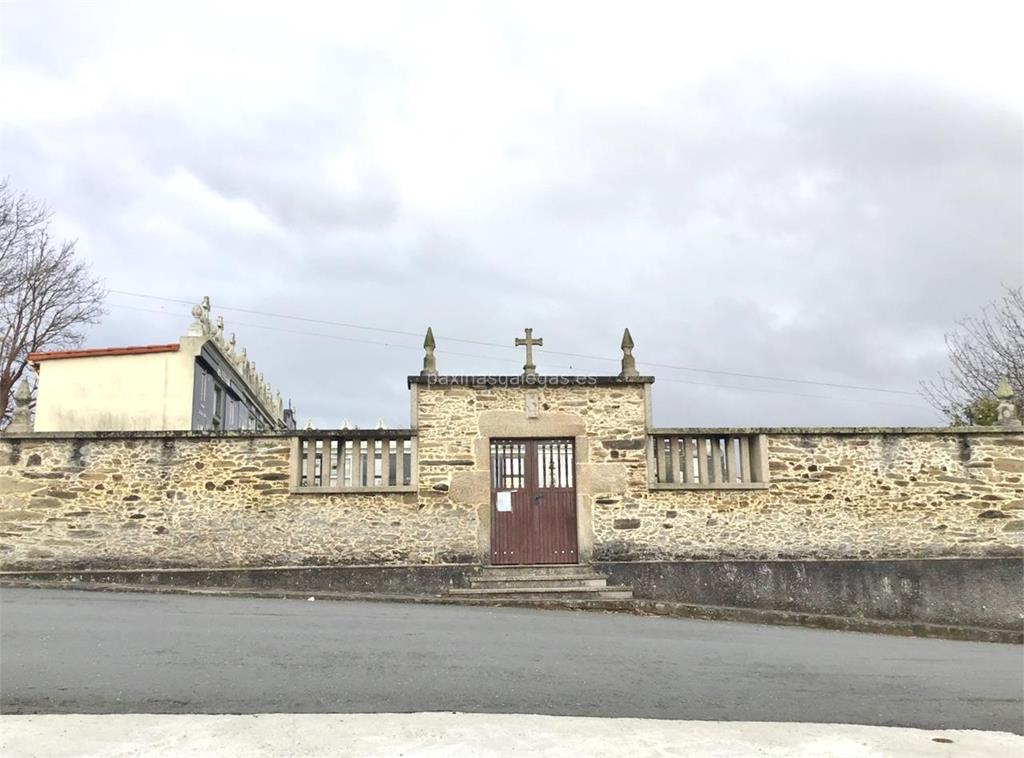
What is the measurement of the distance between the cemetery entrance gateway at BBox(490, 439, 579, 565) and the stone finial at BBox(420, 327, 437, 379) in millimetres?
1425

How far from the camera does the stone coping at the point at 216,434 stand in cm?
→ 1272

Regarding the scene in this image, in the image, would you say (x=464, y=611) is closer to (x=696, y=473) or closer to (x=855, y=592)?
(x=696, y=473)

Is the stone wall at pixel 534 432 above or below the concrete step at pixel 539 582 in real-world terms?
above

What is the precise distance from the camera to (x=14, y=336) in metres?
26.0

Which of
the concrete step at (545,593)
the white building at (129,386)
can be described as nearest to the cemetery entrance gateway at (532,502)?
the concrete step at (545,593)

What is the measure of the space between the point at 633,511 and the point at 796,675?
6.06m

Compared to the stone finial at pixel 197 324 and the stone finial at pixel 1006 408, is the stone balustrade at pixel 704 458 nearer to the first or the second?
the stone finial at pixel 1006 408

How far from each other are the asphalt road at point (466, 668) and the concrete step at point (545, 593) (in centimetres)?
207

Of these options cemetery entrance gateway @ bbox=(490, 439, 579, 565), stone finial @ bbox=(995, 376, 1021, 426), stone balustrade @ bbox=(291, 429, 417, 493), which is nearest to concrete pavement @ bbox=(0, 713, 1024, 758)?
cemetery entrance gateway @ bbox=(490, 439, 579, 565)

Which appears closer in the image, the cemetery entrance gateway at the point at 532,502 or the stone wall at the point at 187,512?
the stone wall at the point at 187,512

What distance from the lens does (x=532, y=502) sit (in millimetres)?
13203

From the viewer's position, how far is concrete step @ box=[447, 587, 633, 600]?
12188 millimetres

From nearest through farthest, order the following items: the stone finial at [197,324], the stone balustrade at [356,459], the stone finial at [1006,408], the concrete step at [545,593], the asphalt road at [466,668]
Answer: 1. the asphalt road at [466,668]
2. the concrete step at [545,593]
3. the stone balustrade at [356,459]
4. the stone finial at [1006,408]
5. the stone finial at [197,324]

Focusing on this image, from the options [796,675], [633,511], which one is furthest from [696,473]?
[796,675]
